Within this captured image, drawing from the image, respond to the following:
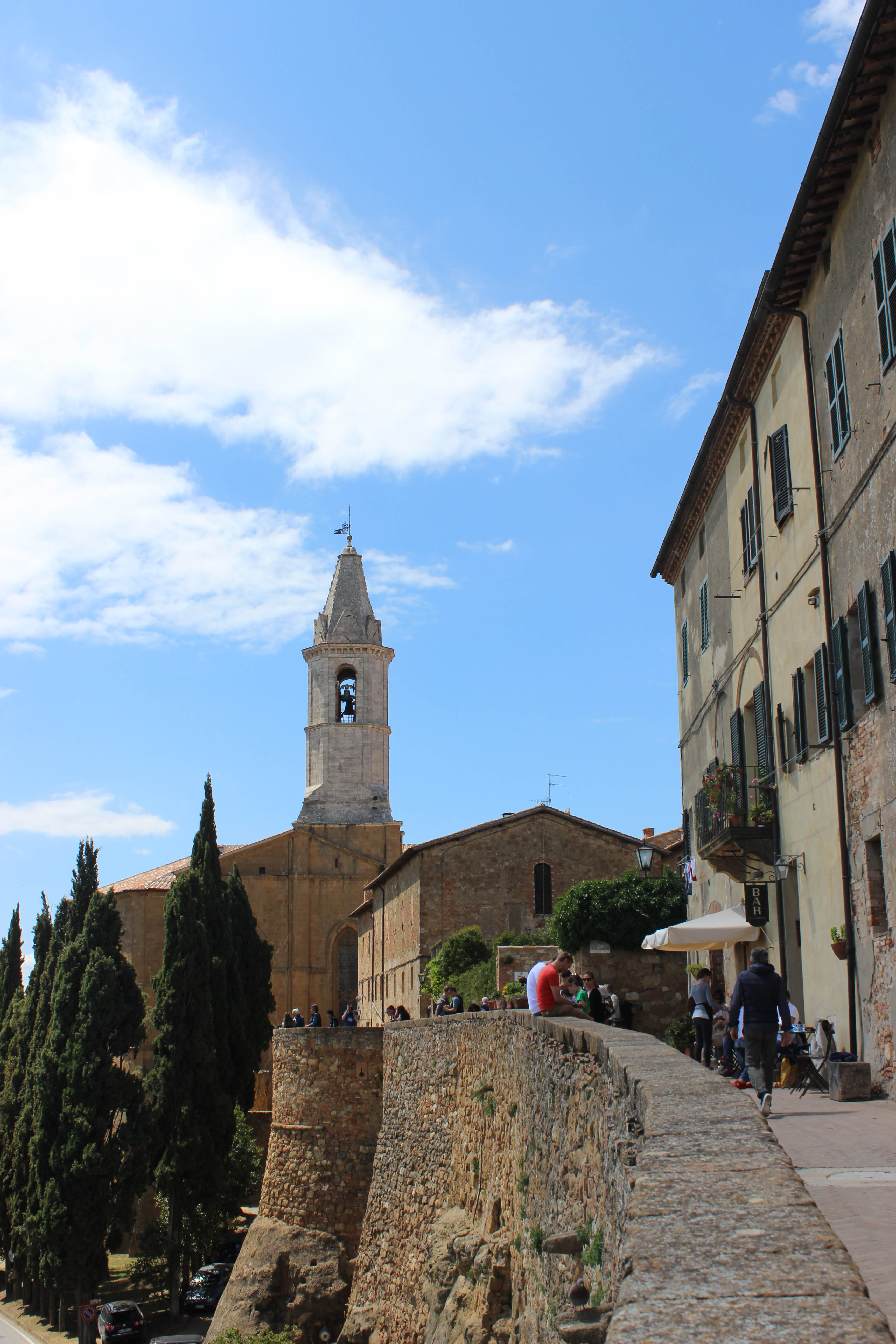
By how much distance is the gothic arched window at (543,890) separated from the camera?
39719 mm

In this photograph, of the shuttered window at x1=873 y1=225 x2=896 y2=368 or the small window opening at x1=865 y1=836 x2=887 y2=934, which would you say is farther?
the small window opening at x1=865 y1=836 x2=887 y2=934

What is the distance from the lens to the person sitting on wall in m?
14.4

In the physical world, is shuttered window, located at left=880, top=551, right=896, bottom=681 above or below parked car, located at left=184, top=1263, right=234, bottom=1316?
above

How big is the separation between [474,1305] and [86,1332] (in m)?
22.0

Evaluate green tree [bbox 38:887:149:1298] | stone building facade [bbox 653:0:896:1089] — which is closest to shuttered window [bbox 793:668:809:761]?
stone building facade [bbox 653:0:896:1089]

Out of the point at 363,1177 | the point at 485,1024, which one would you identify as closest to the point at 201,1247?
the point at 363,1177

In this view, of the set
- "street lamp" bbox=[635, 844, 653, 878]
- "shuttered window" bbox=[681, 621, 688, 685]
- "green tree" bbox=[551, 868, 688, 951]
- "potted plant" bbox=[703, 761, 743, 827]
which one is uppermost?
"shuttered window" bbox=[681, 621, 688, 685]

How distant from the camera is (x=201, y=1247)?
99.2ft

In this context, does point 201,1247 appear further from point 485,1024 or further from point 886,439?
point 886,439

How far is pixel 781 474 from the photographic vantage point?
1653cm

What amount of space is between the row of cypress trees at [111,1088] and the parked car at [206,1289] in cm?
38

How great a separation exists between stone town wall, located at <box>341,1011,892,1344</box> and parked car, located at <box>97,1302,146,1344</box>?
1032 cm

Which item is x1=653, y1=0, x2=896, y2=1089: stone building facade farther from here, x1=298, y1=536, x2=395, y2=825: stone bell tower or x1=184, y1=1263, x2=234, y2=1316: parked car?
x1=298, y1=536, x2=395, y2=825: stone bell tower

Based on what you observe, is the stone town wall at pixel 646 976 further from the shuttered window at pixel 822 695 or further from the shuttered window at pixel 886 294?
the shuttered window at pixel 886 294
